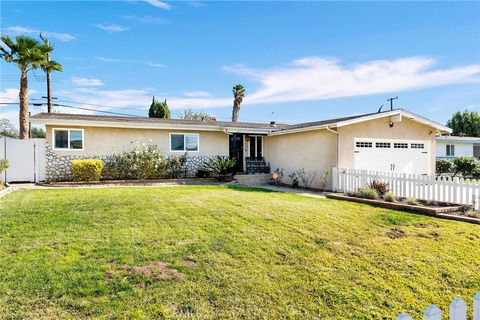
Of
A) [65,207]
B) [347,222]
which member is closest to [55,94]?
[65,207]

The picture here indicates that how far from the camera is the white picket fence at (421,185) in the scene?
8650mm

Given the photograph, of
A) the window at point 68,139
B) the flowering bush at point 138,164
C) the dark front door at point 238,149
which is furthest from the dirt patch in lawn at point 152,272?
the dark front door at point 238,149

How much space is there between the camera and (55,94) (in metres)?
32.1

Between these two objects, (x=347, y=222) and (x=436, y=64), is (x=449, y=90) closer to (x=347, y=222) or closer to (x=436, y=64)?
(x=436, y=64)

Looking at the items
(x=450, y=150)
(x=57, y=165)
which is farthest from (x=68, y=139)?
(x=450, y=150)

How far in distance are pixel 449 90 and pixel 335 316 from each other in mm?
25554

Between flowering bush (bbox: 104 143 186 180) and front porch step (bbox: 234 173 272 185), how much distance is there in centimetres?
393

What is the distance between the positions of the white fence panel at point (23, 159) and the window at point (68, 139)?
75cm

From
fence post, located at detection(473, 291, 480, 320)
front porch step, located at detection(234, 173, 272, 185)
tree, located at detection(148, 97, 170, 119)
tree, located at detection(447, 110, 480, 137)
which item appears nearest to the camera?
fence post, located at detection(473, 291, 480, 320)

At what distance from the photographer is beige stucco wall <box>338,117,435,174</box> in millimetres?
13623

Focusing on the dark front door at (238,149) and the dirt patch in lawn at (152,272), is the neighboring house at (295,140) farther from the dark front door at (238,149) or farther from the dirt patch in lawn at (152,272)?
the dirt patch in lawn at (152,272)

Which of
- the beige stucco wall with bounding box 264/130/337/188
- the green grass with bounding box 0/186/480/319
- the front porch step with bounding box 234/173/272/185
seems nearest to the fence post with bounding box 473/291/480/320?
the green grass with bounding box 0/186/480/319

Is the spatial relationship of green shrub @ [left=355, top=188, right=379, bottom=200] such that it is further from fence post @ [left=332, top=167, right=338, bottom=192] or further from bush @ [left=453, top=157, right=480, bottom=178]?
bush @ [left=453, top=157, right=480, bottom=178]

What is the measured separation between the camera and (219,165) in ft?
55.0
